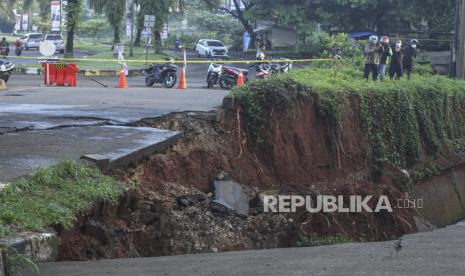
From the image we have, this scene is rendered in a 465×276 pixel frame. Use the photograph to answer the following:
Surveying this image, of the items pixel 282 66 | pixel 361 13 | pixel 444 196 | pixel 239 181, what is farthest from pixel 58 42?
pixel 239 181

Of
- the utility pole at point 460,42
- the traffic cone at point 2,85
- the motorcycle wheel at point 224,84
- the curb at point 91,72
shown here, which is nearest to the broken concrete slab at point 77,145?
the traffic cone at point 2,85

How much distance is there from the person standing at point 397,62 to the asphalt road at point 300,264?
18114 millimetres

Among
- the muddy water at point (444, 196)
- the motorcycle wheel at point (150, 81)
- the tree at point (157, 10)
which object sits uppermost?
the tree at point (157, 10)

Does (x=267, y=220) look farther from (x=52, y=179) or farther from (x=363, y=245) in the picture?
(x=52, y=179)

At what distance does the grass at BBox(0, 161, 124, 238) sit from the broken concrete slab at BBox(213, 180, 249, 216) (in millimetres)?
2757

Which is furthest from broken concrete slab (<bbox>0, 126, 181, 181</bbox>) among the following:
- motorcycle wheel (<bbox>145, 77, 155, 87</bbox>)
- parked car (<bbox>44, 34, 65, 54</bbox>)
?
parked car (<bbox>44, 34, 65, 54</bbox>)

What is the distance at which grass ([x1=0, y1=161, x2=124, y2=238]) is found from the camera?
19.6 ft

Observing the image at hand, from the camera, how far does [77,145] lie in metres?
9.25

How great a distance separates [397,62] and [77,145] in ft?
57.4

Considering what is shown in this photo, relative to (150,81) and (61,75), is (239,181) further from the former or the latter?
(150,81)

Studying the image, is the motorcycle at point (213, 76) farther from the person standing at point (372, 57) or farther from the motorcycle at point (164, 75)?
the person standing at point (372, 57)

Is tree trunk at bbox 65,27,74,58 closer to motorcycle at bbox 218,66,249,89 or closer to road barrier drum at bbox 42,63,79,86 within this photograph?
road barrier drum at bbox 42,63,79,86

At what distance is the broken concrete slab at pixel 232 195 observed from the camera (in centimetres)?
1030

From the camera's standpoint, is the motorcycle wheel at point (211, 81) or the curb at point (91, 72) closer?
the motorcycle wheel at point (211, 81)
